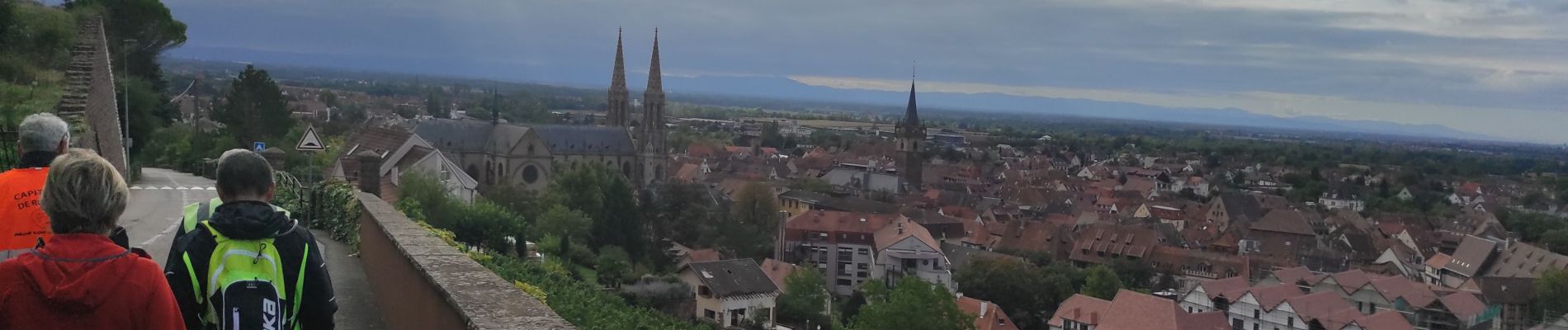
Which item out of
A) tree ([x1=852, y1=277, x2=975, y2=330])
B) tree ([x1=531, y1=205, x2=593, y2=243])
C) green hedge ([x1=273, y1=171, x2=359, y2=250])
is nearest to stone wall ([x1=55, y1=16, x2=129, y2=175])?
green hedge ([x1=273, y1=171, x2=359, y2=250])

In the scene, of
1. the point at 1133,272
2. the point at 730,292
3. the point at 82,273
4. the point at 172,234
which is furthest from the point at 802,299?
the point at 82,273

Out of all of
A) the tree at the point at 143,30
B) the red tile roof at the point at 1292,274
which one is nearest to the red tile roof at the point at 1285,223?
the red tile roof at the point at 1292,274

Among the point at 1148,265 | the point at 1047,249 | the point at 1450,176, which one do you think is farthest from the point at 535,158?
the point at 1450,176

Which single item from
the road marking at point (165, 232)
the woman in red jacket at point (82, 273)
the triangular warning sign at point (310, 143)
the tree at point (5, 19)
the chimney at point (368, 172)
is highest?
the tree at point (5, 19)

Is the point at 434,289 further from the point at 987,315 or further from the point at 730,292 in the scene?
the point at 987,315

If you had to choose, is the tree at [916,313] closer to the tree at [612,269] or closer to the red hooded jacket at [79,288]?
the tree at [612,269]

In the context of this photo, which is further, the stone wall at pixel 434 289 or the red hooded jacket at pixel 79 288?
the stone wall at pixel 434 289

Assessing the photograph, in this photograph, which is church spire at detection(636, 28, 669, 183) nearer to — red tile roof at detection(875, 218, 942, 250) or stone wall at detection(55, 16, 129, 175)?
red tile roof at detection(875, 218, 942, 250)
